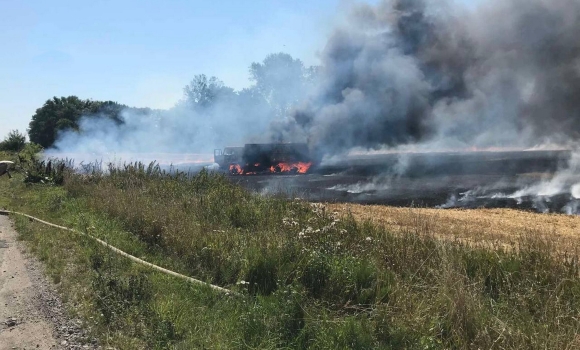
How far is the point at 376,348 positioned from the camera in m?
4.61

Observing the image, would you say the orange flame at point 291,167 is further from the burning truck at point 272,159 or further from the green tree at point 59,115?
the green tree at point 59,115

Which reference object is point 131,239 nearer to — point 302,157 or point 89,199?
point 89,199

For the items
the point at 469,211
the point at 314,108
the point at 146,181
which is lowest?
the point at 469,211

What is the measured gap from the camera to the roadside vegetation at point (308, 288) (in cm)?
492

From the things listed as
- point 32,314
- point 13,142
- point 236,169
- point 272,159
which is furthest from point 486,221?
point 13,142

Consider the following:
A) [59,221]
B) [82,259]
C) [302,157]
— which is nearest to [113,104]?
[302,157]

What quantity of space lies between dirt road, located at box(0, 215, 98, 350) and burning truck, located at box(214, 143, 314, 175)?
3457 centimetres

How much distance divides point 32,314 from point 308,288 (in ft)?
13.5

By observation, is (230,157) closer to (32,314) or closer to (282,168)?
(282,168)

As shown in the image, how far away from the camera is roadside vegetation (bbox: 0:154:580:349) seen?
16.1 feet

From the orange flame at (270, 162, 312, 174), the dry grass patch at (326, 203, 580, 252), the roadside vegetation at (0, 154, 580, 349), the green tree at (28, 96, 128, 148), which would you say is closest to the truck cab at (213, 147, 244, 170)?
the orange flame at (270, 162, 312, 174)

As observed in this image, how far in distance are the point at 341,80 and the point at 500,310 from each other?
3630 centimetres

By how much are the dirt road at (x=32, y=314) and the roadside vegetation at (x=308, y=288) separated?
0.24 m

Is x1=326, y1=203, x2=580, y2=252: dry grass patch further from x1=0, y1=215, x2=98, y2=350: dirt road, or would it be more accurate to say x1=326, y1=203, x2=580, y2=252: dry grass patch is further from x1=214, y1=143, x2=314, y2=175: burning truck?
x1=214, y1=143, x2=314, y2=175: burning truck
